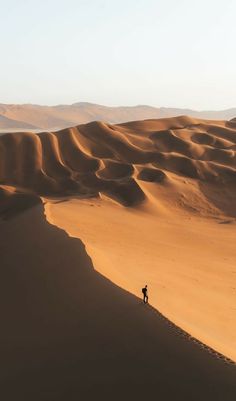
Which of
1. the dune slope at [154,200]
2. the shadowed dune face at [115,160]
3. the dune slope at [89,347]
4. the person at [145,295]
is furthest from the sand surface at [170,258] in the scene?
the shadowed dune face at [115,160]

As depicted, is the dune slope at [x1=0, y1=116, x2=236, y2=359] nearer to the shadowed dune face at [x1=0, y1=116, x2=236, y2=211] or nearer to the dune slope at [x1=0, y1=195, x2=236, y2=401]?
the shadowed dune face at [x1=0, y1=116, x2=236, y2=211]

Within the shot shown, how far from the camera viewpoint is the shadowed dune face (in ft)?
104

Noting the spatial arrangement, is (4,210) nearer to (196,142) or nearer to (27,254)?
(27,254)

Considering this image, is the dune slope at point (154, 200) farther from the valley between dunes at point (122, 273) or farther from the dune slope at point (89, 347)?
the dune slope at point (89, 347)

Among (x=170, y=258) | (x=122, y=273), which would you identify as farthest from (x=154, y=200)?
Answer: (x=122, y=273)

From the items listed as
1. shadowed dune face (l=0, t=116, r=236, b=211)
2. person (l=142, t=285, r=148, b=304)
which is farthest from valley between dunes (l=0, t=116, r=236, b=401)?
person (l=142, t=285, r=148, b=304)

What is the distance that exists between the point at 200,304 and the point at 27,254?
5.62 metres

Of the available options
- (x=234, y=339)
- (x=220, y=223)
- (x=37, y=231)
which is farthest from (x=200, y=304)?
(x=220, y=223)

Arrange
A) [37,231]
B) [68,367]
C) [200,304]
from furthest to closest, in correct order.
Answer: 1. [37,231]
2. [200,304]
3. [68,367]

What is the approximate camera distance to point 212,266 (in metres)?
16.0

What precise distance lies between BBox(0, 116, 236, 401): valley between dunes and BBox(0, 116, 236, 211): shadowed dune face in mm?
146

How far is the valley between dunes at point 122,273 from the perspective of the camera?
7.36m

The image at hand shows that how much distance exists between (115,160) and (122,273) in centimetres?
2455

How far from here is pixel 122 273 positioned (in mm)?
12234
